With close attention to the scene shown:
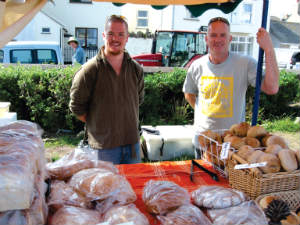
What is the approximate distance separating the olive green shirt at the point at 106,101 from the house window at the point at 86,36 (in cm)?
1994

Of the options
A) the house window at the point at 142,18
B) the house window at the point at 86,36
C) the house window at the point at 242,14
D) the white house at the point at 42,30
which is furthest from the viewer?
the house window at the point at 142,18

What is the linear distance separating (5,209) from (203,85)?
6.53 ft

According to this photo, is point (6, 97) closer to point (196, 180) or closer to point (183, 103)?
point (183, 103)

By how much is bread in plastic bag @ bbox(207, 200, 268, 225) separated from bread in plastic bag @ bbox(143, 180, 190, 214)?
0.48 feet

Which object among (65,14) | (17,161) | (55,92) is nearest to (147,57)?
(55,92)

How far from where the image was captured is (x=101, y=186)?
124 cm

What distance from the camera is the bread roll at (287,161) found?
1.41 m

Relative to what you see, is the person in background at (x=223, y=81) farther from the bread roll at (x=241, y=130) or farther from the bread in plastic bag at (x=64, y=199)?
the bread in plastic bag at (x=64, y=199)

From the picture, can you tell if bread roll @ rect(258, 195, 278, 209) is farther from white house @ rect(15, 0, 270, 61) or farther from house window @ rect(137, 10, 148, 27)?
house window @ rect(137, 10, 148, 27)

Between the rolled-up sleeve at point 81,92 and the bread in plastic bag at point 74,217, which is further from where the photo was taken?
the rolled-up sleeve at point 81,92

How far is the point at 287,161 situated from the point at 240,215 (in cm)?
44

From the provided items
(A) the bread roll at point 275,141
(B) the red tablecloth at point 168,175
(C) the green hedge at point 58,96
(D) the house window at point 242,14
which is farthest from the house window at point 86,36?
(A) the bread roll at point 275,141

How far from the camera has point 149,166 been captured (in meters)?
1.98

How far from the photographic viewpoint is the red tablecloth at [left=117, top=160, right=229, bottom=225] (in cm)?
170
